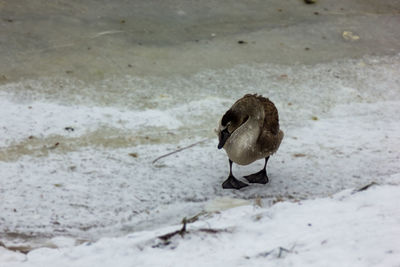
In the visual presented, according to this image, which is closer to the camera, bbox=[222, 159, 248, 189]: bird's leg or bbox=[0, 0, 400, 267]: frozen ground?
bbox=[0, 0, 400, 267]: frozen ground

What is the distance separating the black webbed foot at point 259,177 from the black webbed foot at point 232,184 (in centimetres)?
11

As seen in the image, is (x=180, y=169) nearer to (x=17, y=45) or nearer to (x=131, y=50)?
(x=131, y=50)

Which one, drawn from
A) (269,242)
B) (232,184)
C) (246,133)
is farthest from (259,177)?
(269,242)

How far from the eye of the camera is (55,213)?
3270 millimetres

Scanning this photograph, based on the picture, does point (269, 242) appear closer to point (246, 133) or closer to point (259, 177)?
point (246, 133)

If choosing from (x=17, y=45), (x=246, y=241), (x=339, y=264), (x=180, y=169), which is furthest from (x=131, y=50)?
(x=339, y=264)

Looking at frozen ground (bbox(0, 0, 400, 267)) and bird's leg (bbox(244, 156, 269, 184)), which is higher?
frozen ground (bbox(0, 0, 400, 267))

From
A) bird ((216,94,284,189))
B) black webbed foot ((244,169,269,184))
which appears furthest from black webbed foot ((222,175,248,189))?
black webbed foot ((244,169,269,184))

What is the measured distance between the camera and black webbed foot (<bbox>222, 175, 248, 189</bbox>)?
372 centimetres

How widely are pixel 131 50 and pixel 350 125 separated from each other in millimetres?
2656

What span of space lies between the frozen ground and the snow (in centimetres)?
1

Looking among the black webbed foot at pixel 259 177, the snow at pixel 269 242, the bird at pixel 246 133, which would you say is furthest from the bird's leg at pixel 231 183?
the snow at pixel 269 242

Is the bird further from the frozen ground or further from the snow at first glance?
the snow

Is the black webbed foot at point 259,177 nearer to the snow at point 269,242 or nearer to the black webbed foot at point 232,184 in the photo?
the black webbed foot at point 232,184
